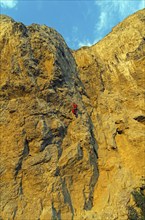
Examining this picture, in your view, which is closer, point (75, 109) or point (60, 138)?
point (60, 138)

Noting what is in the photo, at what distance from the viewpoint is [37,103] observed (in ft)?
59.7

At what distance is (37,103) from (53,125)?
171cm

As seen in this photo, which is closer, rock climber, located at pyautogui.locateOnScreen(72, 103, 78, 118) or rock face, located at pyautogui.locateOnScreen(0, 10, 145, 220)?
rock face, located at pyautogui.locateOnScreen(0, 10, 145, 220)

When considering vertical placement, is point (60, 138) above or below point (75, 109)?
below

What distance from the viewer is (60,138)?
18.1 meters

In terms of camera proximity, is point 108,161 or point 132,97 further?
point 132,97

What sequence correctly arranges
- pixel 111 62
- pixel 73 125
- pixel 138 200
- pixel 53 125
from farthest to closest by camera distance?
pixel 111 62
pixel 73 125
pixel 53 125
pixel 138 200

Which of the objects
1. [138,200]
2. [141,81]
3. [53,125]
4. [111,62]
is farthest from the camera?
[111,62]

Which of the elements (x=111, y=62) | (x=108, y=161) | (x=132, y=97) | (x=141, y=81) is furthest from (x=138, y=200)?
(x=111, y=62)

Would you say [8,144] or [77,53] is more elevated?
[77,53]

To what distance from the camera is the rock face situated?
52.1 ft

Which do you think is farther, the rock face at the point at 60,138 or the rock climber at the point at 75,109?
the rock climber at the point at 75,109

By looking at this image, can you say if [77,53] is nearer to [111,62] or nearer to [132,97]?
[111,62]

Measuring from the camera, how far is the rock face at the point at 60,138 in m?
15.9
